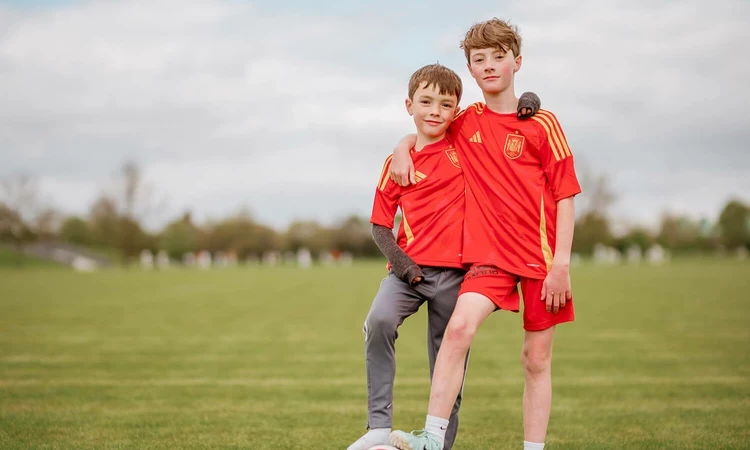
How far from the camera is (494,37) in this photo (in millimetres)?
3764

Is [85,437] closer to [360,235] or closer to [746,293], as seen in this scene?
[746,293]

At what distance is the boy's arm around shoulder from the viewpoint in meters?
3.71

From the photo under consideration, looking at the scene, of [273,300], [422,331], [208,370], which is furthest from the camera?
[273,300]

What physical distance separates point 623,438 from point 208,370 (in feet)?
14.6

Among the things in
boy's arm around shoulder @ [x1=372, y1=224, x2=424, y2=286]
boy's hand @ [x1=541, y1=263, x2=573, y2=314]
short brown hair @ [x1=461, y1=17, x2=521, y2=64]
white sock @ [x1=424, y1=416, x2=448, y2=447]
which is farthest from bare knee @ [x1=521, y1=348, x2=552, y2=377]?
short brown hair @ [x1=461, y1=17, x2=521, y2=64]

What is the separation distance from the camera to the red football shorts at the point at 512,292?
3.64 meters

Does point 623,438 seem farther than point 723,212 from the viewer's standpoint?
No

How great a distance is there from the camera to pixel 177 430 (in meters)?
4.99

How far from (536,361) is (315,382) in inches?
141

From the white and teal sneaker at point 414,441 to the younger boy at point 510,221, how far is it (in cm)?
12

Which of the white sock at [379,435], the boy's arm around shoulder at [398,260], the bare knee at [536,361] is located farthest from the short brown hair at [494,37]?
the white sock at [379,435]

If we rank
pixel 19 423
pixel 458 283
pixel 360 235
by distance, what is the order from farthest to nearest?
pixel 360 235 < pixel 19 423 < pixel 458 283

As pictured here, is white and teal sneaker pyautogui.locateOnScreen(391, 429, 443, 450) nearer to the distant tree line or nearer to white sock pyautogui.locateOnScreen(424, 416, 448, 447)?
white sock pyautogui.locateOnScreen(424, 416, 448, 447)

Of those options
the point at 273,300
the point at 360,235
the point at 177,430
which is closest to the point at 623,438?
the point at 177,430
